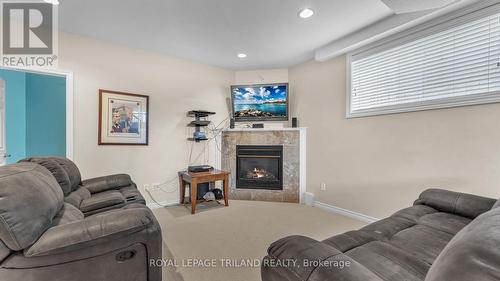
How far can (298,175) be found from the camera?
12.5ft

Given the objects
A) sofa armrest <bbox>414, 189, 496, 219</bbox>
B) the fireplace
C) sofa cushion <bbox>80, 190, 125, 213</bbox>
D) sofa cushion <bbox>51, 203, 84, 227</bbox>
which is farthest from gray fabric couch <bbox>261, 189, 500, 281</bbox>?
the fireplace

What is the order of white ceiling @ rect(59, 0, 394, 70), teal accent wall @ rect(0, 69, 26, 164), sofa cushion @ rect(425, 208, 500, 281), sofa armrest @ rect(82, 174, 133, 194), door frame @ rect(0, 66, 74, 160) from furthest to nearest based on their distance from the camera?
teal accent wall @ rect(0, 69, 26, 164) → door frame @ rect(0, 66, 74, 160) → sofa armrest @ rect(82, 174, 133, 194) → white ceiling @ rect(59, 0, 394, 70) → sofa cushion @ rect(425, 208, 500, 281)

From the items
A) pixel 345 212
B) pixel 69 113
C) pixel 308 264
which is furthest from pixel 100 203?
pixel 345 212

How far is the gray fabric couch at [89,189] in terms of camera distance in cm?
187

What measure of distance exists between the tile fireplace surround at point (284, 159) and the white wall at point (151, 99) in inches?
20.7

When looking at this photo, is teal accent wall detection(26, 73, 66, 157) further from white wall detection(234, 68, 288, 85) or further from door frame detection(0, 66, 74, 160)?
white wall detection(234, 68, 288, 85)

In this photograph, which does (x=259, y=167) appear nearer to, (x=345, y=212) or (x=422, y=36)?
(x=345, y=212)

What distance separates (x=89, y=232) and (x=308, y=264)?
1.09 meters

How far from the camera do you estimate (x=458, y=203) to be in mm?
1719

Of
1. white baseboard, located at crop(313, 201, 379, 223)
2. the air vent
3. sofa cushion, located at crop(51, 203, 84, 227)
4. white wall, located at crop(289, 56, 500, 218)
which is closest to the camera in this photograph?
sofa cushion, located at crop(51, 203, 84, 227)

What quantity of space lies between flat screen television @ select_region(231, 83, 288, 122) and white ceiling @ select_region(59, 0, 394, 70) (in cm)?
66

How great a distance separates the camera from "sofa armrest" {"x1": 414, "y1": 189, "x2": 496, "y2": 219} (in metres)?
1.61

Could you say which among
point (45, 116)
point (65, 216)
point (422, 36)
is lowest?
point (65, 216)

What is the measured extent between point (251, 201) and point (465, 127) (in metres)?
3.00
